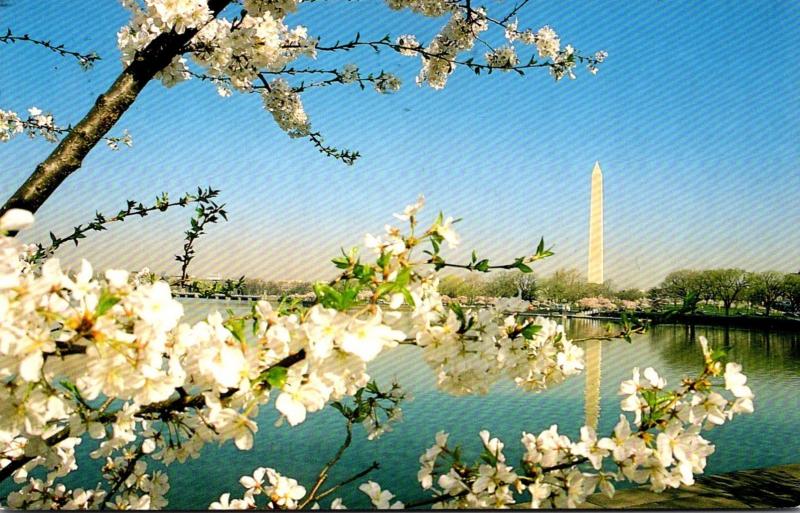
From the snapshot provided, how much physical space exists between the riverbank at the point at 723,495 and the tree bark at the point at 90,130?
1.67 m

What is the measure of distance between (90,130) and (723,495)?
2.32 metres

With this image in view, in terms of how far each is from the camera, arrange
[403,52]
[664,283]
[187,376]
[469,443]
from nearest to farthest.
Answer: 1. [187,376]
2. [403,52]
3. [664,283]
4. [469,443]

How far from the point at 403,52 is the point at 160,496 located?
4.34 ft

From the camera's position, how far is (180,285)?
1272 mm

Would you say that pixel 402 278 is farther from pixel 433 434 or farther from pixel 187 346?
pixel 433 434

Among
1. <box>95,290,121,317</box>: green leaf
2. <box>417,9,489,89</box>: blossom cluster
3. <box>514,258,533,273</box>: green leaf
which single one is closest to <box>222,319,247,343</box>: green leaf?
<box>95,290,121,317</box>: green leaf

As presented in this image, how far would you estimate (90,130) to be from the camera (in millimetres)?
872

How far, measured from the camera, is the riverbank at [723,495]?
1895 millimetres

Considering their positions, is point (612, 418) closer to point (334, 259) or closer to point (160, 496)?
point (160, 496)

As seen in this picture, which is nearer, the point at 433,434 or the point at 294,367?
the point at 294,367

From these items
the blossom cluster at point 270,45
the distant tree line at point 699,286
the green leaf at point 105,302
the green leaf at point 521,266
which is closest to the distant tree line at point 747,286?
the distant tree line at point 699,286

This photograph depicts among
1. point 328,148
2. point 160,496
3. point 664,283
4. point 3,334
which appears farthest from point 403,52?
point 664,283

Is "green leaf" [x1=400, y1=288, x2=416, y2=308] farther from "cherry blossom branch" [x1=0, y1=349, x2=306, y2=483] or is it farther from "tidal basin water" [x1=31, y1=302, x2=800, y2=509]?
"tidal basin water" [x1=31, y1=302, x2=800, y2=509]

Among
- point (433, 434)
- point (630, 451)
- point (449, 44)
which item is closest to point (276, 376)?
point (630, 451)
